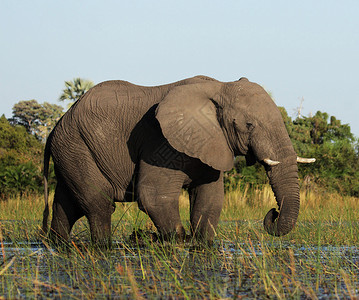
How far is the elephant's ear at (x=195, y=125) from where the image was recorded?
24.2ft

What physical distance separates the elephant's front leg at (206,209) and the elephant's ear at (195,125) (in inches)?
23.3

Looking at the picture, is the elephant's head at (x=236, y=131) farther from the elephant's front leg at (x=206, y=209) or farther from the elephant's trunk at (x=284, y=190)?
the elephant's front leg at (x=206, y=209)

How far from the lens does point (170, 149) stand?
7.52 meters

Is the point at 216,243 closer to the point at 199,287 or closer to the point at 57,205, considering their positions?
the point at 57,205

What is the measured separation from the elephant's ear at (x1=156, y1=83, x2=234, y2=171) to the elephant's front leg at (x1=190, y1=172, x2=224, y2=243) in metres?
0.59

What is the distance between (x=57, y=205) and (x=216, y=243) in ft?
6.96

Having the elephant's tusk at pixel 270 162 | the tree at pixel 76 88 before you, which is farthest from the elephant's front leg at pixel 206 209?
the tree at pixel 76 88

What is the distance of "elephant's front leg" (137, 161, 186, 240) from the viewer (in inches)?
289

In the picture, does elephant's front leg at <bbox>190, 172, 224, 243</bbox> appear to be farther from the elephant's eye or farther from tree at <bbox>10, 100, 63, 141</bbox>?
tree at <bbox>10, 100, 63, 141</bbox>

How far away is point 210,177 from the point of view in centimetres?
788

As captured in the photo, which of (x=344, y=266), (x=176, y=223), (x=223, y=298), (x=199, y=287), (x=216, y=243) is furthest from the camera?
(x=216, y=243)

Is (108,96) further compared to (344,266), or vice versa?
(108,96)

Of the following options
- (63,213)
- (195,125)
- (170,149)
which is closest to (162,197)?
(170,149)

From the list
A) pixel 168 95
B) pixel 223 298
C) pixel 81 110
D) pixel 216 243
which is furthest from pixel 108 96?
pixel 223 298
